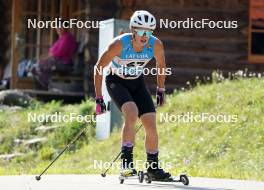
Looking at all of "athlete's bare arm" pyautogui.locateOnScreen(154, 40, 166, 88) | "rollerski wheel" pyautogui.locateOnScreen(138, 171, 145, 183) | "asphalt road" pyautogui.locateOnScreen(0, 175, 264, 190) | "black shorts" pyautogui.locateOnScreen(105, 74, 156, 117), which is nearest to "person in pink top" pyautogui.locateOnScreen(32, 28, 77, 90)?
"asphalt road" pyautogui.locateOnScreen(0, 175, 264, 190)

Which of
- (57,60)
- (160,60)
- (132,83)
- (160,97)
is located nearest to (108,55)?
(132,83)

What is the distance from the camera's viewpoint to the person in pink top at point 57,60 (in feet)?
66.9

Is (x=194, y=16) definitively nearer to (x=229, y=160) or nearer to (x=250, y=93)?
(x=250, y=93)

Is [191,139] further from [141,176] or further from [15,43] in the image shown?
[15,43]

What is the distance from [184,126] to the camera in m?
15.8

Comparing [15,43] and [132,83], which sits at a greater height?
[15,43]

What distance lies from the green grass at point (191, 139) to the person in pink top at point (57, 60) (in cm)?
144

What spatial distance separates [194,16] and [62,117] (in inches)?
153

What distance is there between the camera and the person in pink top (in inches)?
803

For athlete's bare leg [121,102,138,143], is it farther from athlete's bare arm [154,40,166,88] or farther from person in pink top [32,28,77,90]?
person in pink top [32,28,77,90]

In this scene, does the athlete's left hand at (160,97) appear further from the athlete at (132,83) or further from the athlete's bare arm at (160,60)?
the athlete at (132,83)

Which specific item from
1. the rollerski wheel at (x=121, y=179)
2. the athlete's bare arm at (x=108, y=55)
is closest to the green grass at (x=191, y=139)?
the rollerski wheel at (x=121, y=179)

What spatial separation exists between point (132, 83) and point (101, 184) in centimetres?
118

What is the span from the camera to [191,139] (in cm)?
1523
